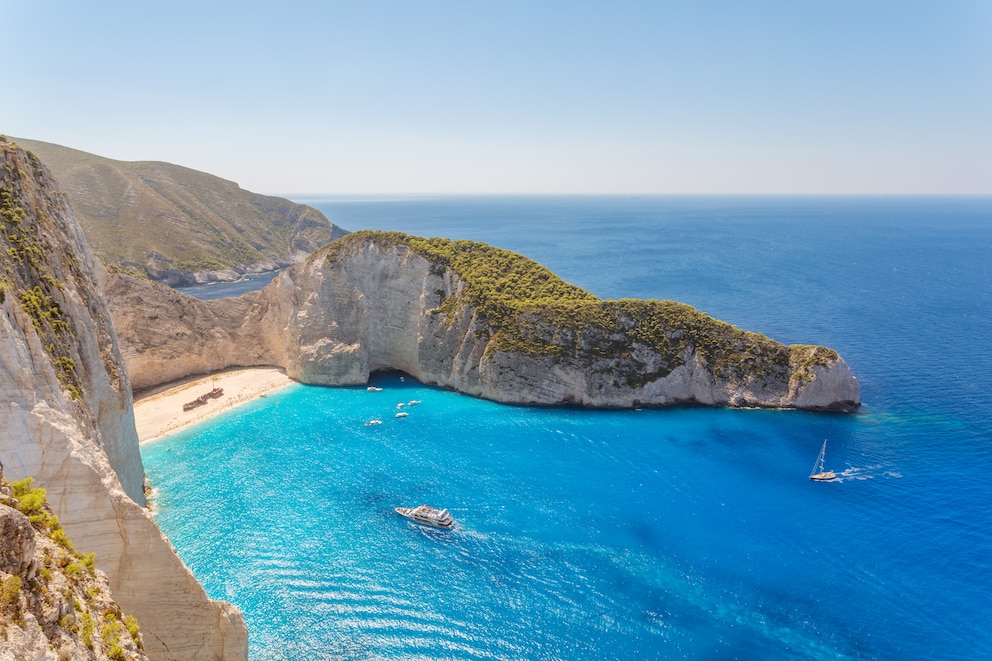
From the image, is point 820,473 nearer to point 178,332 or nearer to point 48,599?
point 48,599

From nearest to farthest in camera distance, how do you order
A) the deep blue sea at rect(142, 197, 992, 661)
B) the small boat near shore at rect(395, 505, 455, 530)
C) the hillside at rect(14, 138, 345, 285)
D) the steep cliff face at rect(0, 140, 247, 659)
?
1. the steep cliff face at rect(0, 140, 247, 659)
2. the deep blue sea at rect(142, 197, 992, 661)
3. the small boat near shore at rect(395, 505, 455, 530)
4. the hillside at rect(14, 138, 345, 285)

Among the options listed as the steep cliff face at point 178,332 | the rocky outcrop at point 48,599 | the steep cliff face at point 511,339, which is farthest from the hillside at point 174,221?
the rocky outcrop at point 48,599

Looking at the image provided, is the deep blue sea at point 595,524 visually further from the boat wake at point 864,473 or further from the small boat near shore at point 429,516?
the small boat near shore at point 429,516

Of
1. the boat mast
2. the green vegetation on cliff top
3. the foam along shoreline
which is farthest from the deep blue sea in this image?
the green vegetation on cliff top

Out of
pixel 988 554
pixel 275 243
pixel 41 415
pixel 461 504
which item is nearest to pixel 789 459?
pixel 988 554

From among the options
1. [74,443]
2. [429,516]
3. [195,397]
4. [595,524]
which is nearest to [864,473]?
[595,524]

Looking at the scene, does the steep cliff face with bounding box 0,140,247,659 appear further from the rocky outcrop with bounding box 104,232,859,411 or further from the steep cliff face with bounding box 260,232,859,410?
the steep cliff face with bounding box 260,232,859,410
